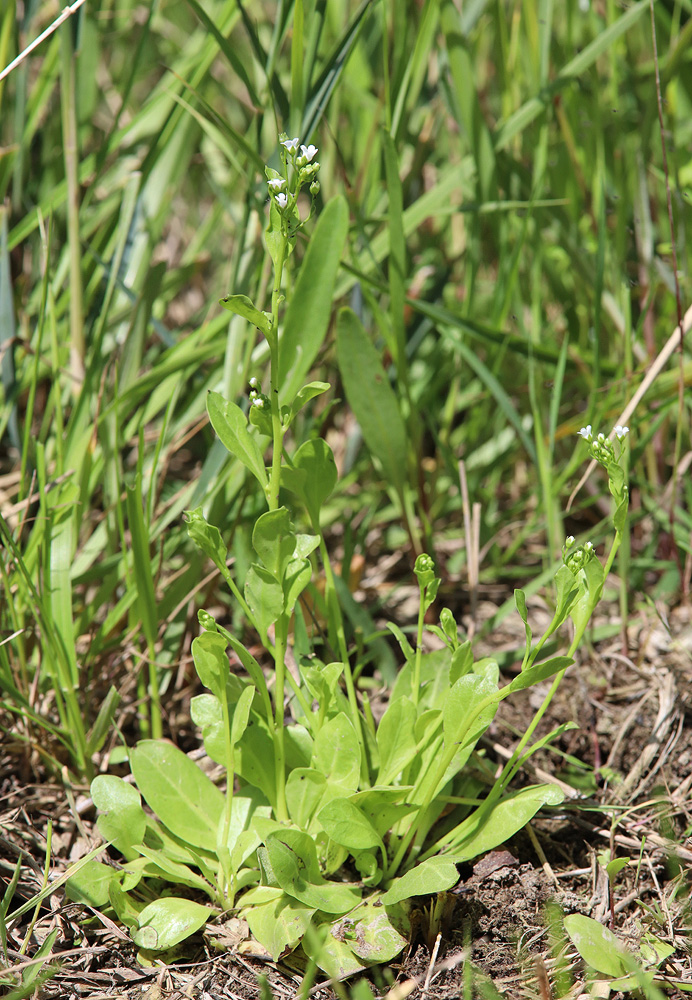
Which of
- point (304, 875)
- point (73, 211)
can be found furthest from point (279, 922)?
point (73, 211)

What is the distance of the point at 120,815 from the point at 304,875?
248 mm

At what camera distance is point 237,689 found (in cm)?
109

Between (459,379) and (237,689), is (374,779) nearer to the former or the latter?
(237,689)

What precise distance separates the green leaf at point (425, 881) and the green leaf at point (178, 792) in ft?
0.83

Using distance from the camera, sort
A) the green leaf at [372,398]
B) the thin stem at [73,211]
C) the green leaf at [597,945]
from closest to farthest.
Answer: the green leaf at [597,945]
the green leaf at [372,398]
the thin stem at [73,211]

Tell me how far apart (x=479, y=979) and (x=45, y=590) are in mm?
755

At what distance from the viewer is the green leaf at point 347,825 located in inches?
37.4

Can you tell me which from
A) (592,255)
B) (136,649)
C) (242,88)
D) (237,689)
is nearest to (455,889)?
(237,689)

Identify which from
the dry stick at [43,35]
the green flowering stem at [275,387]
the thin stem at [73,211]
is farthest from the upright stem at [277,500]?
the thin stem at [73,211]

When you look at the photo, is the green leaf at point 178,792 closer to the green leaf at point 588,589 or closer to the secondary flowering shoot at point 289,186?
the green leaf at point 588,589

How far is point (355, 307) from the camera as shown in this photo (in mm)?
1562

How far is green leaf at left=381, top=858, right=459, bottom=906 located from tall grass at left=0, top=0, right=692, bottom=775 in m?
0.44

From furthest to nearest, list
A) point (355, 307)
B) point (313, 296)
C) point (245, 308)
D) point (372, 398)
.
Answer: point (355, 307), point (372, 398), point (313, 296), point (245, 308)

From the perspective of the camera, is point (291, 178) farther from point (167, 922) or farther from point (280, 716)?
point (167, 922)
